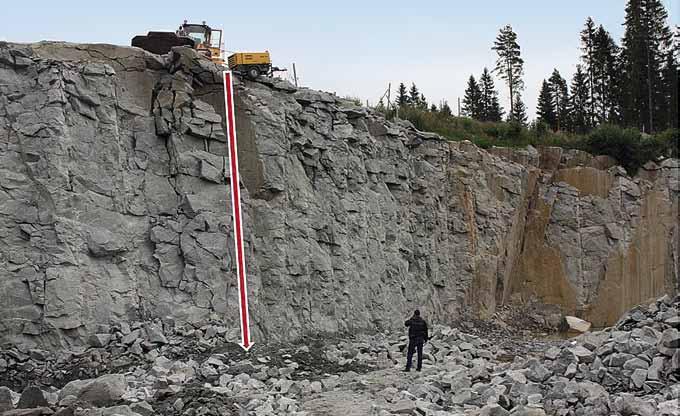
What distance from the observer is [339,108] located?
874 inches

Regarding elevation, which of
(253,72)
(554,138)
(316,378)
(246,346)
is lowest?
(316,378)

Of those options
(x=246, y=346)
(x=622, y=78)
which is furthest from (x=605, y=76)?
(x=246, y=346)

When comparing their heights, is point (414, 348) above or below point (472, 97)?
below

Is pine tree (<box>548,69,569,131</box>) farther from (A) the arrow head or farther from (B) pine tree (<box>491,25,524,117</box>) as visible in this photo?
(A) the arrow head

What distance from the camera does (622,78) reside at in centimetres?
4600

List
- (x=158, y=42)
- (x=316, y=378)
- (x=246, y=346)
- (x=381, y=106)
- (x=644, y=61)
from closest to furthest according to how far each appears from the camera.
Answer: (x=246, y=346) → (x=316, y=378) → (x=158, y=42) → (x=381, y=106) → (x=644, y=61)

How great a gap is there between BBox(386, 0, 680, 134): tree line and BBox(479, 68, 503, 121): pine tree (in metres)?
0.35

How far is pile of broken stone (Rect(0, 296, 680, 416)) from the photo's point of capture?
11.4 m

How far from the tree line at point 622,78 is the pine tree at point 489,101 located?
13.7 inches

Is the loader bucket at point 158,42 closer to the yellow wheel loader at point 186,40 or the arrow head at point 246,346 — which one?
the yellow wheel loader at point 186,40

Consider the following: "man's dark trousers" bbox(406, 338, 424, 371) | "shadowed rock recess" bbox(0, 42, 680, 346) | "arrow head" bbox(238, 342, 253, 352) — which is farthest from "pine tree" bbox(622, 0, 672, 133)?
"arrow head" bbox(238, 342, 253, 352)

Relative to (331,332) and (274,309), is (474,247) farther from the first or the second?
(274,309)

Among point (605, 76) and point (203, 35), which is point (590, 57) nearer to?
point (605, 76)

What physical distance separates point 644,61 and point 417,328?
37476 millimetres
